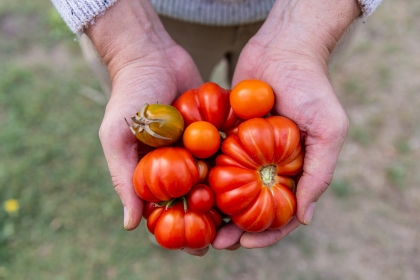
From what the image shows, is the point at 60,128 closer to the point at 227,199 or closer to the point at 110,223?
the point at 110,223

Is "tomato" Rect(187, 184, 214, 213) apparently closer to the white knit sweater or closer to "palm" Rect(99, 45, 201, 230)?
"palm" Rect(99, 45, 201, 230)

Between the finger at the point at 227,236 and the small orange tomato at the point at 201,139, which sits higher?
the small orange tomato at the point at 201,139

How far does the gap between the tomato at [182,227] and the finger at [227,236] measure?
12 cm

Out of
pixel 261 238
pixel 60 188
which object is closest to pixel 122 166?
pixel 261 238

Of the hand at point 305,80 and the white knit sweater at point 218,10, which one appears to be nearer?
the hand at point 305,80

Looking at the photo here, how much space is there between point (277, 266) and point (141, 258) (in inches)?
48.4

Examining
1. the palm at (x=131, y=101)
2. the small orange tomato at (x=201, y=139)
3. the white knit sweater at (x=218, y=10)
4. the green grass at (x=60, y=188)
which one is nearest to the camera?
the small orange tomato at (x=201, y=139)

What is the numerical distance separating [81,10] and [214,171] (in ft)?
3.93

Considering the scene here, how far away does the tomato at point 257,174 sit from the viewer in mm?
2127

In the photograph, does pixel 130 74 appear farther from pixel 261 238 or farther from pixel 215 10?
pixel 261 238

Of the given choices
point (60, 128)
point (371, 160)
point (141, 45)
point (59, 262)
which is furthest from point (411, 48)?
point (59, 262)

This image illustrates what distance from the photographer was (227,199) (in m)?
2.14

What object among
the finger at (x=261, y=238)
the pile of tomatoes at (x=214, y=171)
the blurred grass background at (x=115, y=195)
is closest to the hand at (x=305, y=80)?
the finger at (x=261, y=238)

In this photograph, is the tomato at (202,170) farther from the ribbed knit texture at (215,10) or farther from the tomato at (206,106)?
the ribbed knit texture at (215,10)
